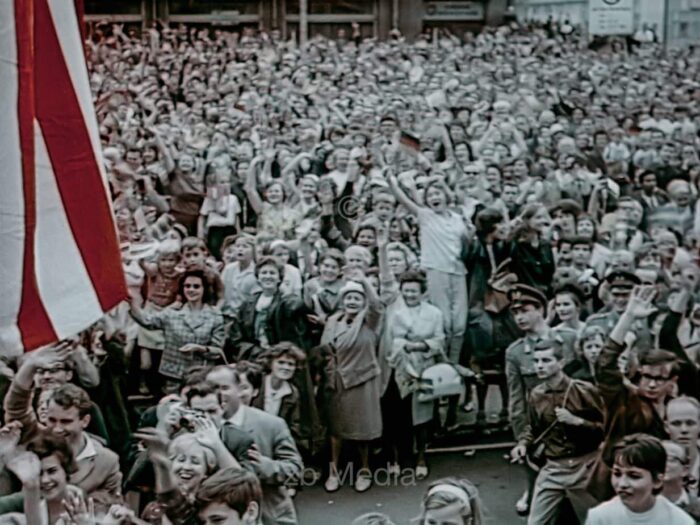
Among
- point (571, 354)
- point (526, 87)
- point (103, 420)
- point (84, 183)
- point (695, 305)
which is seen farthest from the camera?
point (526, 87)

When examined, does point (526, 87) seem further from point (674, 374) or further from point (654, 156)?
point (674, 374)

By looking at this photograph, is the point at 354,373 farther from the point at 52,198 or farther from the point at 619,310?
the point at 52,198

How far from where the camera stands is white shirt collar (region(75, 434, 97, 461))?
475 centimetres

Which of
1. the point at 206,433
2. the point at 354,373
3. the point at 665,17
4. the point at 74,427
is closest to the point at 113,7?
the point at 665,17

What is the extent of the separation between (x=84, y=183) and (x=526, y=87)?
10.5 metres

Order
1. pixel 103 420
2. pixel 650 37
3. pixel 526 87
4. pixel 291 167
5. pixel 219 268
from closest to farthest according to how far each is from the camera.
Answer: pixel 103 420, pixel 219 268, pixel 291 167, pixel 650 37, pixel 526 87

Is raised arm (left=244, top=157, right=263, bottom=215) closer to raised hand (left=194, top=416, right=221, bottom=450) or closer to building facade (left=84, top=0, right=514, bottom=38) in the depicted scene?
building facade (left=84, top=0, right=514, bottom=38)

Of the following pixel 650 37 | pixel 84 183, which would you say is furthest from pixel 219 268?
pixel 650 37

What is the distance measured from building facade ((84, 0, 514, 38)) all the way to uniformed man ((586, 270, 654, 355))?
21.5ft

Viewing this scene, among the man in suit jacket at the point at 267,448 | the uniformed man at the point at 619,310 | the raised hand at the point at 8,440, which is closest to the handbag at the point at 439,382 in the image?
the uniformed man at the point at 619,310

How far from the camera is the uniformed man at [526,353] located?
5852 mm

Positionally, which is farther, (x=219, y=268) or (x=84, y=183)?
(x=219, y=268)

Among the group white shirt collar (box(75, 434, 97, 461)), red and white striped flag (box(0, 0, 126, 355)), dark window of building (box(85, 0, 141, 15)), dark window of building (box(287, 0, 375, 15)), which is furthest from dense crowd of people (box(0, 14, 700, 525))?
red and white striped flag (box(0, 0, 126, 355))

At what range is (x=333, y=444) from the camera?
6.62 m
